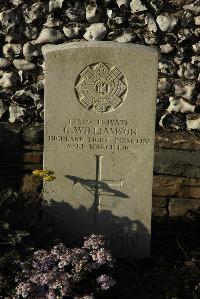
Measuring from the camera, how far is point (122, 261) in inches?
198

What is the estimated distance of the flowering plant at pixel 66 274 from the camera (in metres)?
4.03

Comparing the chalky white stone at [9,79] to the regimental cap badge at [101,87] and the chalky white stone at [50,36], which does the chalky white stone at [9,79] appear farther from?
the regimental cap badge at [101,87]

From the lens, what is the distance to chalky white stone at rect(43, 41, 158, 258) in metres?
4.70

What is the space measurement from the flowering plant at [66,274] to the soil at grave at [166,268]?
9.1 inches

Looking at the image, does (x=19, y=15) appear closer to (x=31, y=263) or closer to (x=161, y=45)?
(x=161, y=45)

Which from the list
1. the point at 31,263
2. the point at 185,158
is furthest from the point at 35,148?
the point at 31,263

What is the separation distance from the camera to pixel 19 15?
5895mm

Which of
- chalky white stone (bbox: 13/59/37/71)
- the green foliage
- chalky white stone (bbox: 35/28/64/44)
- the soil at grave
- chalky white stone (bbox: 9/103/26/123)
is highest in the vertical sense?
chalky white stone (bbox: 35/28/64/44)

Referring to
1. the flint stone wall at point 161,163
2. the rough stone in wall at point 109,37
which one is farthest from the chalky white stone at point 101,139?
the rough stone in wall at point 109,37

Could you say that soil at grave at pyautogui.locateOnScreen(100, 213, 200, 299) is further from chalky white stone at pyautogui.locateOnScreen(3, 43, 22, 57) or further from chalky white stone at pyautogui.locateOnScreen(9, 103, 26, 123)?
chalky white stone at pyautogui.locateOnScreen(3, 43, 22, 57)

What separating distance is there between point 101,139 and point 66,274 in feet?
A: 3.75

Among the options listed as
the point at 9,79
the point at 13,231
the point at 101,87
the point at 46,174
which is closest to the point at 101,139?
the point at 101,87

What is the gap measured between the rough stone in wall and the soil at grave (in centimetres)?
94

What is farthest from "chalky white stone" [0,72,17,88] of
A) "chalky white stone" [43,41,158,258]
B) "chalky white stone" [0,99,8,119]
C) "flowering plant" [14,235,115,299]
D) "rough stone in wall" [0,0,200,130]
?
"flowering plant" [14,235,115,299]
